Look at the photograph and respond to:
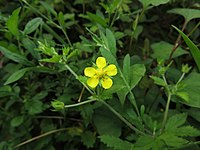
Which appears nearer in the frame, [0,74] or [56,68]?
[56,68]

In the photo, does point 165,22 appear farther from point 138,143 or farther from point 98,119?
point 138,143

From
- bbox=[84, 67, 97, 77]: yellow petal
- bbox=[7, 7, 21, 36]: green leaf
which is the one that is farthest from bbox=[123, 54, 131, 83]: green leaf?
bbox=[7, 7, 21, 36]: green leaf

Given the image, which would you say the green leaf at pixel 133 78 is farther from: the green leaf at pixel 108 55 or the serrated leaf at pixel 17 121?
the serrated leaf at pixel 17 121

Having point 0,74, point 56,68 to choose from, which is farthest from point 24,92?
point 56,68

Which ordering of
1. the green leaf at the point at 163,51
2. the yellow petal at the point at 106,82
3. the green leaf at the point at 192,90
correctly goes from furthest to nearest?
1. the green leaf at the point at 163,51
2. the green leaf at the point at 192,90
3. the yellow petal at the point at 106,82

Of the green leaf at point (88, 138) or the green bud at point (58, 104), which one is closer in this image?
the green bud at point (58, 104)

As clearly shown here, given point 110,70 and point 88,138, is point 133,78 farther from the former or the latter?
point 88,138

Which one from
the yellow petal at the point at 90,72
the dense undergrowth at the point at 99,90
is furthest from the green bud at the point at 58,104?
the yellow petal at the point at 90,72

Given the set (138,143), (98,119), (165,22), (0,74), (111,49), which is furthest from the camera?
(165,22)
